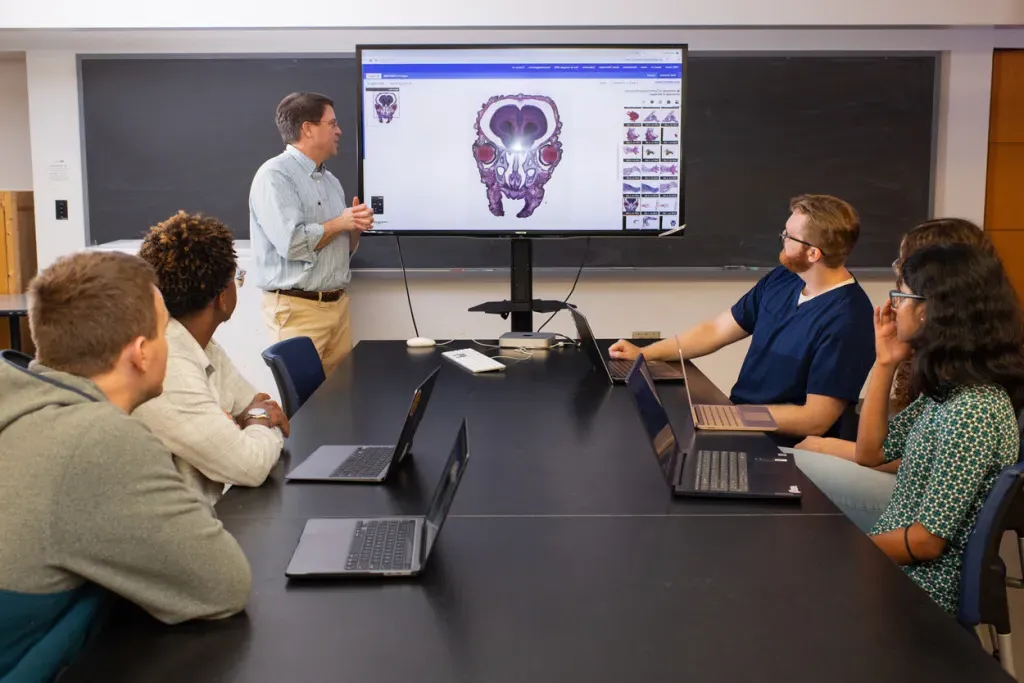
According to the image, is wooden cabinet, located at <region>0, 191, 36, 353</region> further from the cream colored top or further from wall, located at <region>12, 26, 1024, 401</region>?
the cream colored top

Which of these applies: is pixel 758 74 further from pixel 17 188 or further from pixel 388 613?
pixel 388 613

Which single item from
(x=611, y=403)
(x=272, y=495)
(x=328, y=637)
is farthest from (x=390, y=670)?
(x=611, y=403)

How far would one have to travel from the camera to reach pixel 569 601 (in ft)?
4.76

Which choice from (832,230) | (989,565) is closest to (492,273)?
(832,230)

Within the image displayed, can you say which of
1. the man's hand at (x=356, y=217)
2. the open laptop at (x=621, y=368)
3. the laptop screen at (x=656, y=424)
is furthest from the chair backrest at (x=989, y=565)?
the man's hand at (x=356, y=217)

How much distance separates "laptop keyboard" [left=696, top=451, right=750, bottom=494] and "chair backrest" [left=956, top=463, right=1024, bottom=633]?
43 cm

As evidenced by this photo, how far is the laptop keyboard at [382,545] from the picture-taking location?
157 centimetres

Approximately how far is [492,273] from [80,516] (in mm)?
4047

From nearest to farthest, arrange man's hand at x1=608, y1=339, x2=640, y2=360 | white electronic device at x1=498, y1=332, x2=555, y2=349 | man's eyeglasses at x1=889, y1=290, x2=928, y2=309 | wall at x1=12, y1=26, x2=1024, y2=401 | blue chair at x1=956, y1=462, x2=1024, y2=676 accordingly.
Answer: blue chair at x1=956, y1=462, x2=1024, y2=676 → man's eyeglasses at x1=889, y1=290, x2=928, y2=309 → man's hand at x1=608, y1=339, x2=640, y2=360 → white electronic device at x1=498, y1=332, x2=555, y2=349 → wall at x1=12, y1=26, x2=1024, y2=401

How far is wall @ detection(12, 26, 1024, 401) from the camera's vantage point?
16.5 feet

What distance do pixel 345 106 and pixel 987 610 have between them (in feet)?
13.2

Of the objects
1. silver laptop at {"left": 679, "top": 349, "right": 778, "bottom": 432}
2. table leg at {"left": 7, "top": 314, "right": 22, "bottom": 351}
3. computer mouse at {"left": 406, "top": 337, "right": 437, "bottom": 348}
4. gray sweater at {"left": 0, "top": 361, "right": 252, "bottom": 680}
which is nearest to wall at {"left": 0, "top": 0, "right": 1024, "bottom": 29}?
table leg at {"left": 7, "top": 314, "right": 22, "bottom": 351}

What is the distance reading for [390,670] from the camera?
49.2 inches

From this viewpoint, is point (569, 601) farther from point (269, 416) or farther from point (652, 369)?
point (652, 369)
